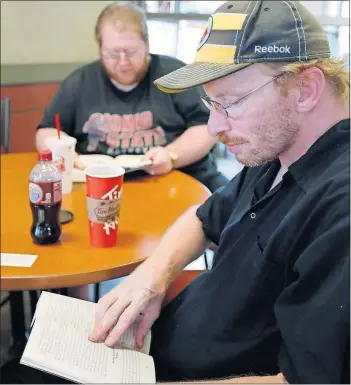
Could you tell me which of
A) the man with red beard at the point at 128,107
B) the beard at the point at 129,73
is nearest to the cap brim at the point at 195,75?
the man with red beard at the point at 128,107

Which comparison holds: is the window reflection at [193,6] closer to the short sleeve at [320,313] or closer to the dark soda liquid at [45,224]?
the dark soda liquid at [45,224]

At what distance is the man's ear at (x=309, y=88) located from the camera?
914 millimetres

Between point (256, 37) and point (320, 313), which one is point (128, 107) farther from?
point (320, 313)

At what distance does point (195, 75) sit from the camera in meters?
0.97

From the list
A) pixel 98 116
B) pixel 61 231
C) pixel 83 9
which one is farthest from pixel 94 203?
pixel 83 9

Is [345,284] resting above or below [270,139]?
below

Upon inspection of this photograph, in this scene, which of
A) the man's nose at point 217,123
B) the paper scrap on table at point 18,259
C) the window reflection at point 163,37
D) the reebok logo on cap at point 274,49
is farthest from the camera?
the window reflection at point 163,37

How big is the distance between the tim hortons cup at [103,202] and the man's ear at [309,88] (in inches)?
19.8

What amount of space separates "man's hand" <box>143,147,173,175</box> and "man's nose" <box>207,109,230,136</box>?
31.0 inches

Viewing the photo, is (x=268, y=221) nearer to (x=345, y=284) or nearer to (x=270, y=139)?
(x=270, y=139)

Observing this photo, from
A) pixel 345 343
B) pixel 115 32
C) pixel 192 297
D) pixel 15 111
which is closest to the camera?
pixel 345 343

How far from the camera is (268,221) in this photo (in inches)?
39.4

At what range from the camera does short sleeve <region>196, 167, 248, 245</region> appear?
1.24m

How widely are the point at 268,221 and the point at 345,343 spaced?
1.06ft
